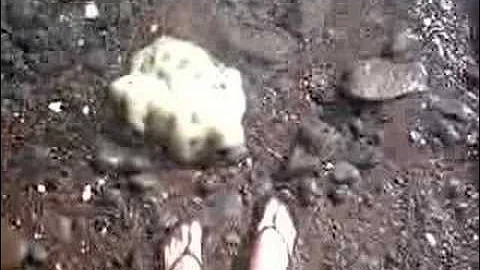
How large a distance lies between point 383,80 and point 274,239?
1.21 ft

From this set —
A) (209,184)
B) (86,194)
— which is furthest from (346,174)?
(86,194)

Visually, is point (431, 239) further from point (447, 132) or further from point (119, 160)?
point (119, 160)

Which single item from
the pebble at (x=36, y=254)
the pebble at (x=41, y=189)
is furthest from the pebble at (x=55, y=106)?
the pebble at (x=36, y=254)

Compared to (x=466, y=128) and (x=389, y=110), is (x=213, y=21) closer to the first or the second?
(x=389, y=110)

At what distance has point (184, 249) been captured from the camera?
1568mm

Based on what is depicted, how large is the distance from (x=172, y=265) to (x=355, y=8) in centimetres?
61

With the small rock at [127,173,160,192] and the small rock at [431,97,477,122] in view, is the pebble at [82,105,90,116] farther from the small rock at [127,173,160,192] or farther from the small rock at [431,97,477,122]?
the small rock at [431,97,477,122]

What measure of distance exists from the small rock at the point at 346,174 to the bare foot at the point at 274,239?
0.12m

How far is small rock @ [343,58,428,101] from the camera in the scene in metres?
1.65

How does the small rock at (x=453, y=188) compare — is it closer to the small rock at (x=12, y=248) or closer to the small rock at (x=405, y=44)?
the small rock at (x=405, y=44)

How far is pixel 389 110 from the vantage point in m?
1.66

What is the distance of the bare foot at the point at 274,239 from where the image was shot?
5.19ft

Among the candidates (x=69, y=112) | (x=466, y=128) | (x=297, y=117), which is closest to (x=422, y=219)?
(x=466, y=128)

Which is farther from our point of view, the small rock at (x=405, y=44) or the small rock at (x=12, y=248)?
the small rock at (x=405, y=44)
